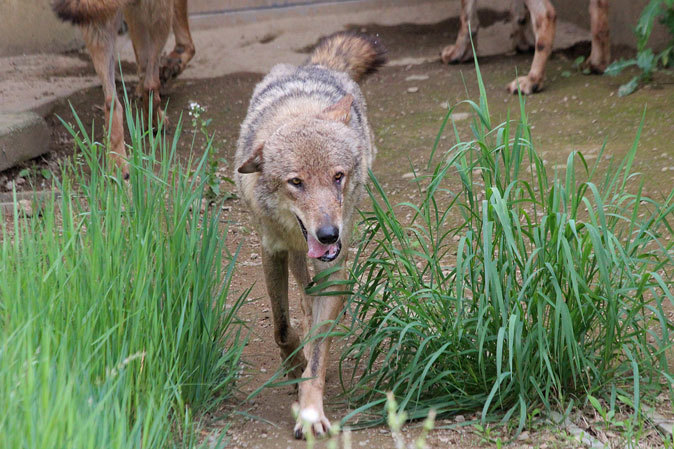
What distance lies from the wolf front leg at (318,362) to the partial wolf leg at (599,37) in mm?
4189

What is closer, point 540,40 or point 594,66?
point 540,40

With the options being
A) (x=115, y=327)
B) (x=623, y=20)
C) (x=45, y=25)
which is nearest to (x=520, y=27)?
(x=623, y=20)

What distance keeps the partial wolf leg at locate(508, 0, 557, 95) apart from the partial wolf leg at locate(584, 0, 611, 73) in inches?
12.4

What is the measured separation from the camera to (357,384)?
2.99 metres

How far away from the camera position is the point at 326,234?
2.68m

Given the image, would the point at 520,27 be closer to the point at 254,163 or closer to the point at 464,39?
the point at 464,39

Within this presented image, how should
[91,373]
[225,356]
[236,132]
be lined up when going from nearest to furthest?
[91,373]
[225,356]
[236,132]

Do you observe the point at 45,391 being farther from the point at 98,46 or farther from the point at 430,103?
the point at 430,103

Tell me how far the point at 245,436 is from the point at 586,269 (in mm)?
1288

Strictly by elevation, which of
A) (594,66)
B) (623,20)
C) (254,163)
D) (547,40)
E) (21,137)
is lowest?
(21,137)

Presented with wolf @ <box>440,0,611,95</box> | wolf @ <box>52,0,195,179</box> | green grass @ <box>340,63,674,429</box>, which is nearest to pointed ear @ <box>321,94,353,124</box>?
green grass @ <box>340,63,674,429</box>

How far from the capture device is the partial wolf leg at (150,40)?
5809 mm

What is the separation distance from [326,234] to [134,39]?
3.92 metres

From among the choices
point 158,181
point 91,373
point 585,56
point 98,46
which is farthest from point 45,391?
point 585,56
